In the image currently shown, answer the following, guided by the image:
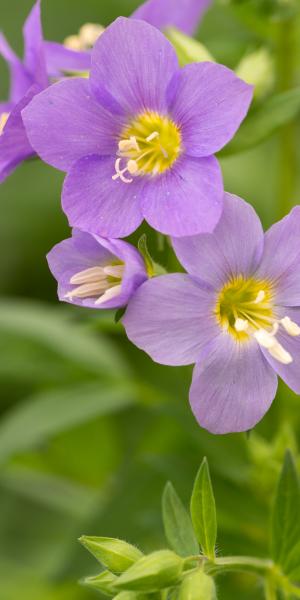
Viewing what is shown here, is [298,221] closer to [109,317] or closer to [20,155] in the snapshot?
[20,155]

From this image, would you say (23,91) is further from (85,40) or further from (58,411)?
(58,411)

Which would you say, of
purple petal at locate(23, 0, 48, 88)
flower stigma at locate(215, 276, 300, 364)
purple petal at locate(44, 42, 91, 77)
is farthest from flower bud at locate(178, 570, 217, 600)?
purple petal at locate(44, 42, 91, 77)

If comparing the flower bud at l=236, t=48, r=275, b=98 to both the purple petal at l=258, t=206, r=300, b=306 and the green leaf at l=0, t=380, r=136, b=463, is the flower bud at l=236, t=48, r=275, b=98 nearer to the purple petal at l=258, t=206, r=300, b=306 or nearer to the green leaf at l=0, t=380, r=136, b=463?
the purple petal at l=258, t=206, r=300, b=306

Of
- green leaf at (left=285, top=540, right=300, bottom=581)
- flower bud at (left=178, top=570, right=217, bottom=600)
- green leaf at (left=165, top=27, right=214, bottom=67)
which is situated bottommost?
green leaf at (left=285, top=540, right=300, bottom=581)

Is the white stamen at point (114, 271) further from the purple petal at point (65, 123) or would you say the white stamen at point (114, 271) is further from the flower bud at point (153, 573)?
the flower bud at point (153, 573)

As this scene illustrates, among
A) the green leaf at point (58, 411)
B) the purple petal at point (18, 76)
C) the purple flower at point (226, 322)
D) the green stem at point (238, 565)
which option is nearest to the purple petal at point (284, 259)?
the purple flower at point (226, 322)
